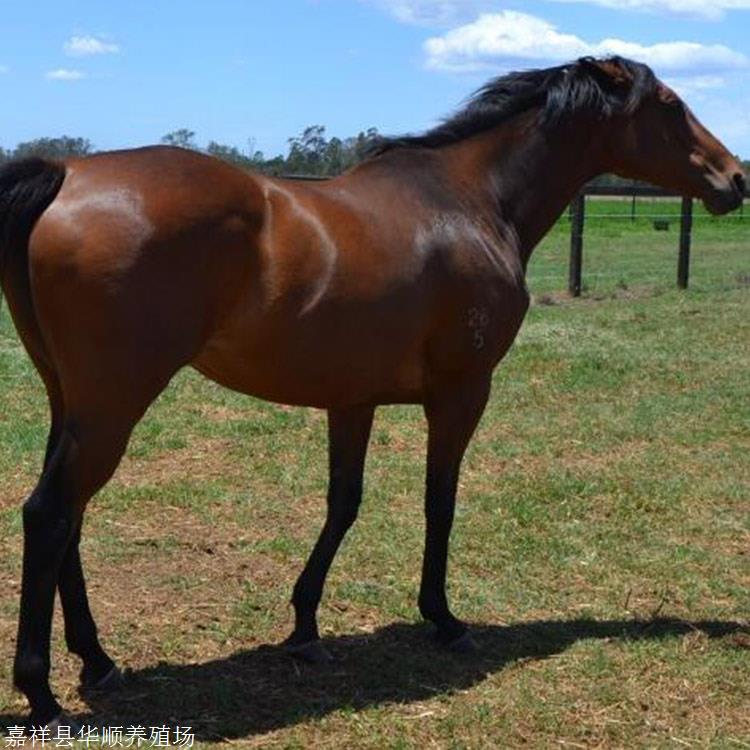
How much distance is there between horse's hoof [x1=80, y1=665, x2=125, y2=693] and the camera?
14.5ft

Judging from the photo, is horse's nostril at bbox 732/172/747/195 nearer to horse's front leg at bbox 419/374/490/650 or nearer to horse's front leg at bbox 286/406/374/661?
horse's front leg at bbox 419/374/490/650

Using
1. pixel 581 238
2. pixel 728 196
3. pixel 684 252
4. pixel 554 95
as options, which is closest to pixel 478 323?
pixel 554 95

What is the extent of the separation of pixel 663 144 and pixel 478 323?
139 cm

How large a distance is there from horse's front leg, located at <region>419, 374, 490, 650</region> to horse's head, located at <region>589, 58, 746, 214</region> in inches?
51.9

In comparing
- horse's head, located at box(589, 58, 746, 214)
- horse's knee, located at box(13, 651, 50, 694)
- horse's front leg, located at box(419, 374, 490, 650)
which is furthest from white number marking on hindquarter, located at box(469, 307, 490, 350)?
horse's knee, located at box(13, 651, 50, 694)

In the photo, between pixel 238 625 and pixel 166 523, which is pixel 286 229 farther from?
pixel 166 523

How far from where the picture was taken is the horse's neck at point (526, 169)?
5.27m

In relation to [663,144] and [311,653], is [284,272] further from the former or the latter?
[663,144]

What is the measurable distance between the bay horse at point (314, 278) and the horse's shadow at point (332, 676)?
5.7 inches

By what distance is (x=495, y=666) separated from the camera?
4867 mm

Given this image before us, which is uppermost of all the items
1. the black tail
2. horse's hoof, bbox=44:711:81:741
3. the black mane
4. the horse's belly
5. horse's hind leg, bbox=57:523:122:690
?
the black mane

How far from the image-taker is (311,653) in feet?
15.8

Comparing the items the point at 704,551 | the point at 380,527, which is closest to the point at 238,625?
the point at 380,527

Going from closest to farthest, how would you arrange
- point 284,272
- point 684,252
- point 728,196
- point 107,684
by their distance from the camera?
point 284,272, point 107,684, point 728,196, point 684,252
